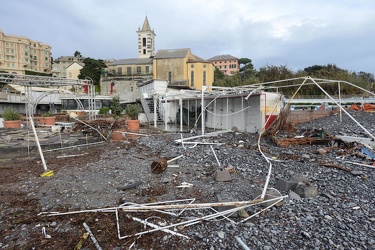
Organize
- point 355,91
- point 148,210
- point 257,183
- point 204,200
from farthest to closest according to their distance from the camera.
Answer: point 355,91 → point 257,183 → point 204,200 → point 148,210

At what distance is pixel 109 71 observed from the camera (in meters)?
55.7

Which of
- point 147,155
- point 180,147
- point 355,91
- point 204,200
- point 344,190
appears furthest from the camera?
point 355,91

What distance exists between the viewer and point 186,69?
4625cm

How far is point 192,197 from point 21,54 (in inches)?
3382

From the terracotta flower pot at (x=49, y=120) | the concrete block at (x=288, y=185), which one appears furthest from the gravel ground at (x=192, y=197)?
the terracotta flower pot at (x=49, y=120)

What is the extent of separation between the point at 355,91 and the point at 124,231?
94.9ft

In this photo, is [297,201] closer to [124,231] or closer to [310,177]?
[310,177]

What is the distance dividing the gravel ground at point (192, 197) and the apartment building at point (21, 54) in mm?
74718

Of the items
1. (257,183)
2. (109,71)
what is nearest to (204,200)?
(257,183)

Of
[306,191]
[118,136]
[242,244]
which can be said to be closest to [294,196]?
[306,191]

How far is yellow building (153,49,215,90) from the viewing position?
4541 cm

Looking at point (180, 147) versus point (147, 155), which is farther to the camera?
point (180, 147)

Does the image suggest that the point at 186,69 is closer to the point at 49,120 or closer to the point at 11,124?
the point at 49,120

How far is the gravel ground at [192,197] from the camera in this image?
304cm
